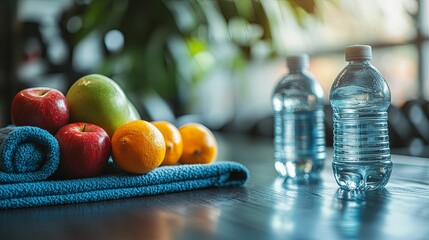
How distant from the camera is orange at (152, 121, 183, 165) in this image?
44.1 inches

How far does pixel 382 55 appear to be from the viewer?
329cm

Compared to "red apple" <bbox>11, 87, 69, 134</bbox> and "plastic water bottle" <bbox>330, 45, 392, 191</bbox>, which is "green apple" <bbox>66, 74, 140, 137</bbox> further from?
"plastic water bottle" <bbox>330, 45, 392, 191</bbox>

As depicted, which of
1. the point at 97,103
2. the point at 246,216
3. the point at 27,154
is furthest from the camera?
the point at 97,103

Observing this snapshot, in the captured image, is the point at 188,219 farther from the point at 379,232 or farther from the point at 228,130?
the point at 228,130

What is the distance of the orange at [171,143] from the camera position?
112cm

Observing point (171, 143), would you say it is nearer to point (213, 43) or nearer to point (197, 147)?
point (197, 147)

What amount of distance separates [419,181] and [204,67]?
63.3 inches

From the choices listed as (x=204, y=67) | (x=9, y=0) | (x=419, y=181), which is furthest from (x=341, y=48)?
(x=419, y=181)

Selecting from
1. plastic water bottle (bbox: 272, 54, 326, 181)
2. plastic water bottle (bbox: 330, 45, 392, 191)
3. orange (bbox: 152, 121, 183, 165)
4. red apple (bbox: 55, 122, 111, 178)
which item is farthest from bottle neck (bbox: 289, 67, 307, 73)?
red apple (bbox: 55, 122, 111, 178)

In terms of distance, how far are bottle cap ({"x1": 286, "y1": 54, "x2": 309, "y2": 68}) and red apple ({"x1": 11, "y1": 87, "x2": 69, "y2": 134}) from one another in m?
0.48

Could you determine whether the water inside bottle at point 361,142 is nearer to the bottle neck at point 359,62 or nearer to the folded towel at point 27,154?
the bottle neck at point 359,62

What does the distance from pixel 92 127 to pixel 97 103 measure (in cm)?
7

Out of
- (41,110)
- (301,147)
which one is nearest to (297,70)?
(301,147)

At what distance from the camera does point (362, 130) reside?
1.01 m
